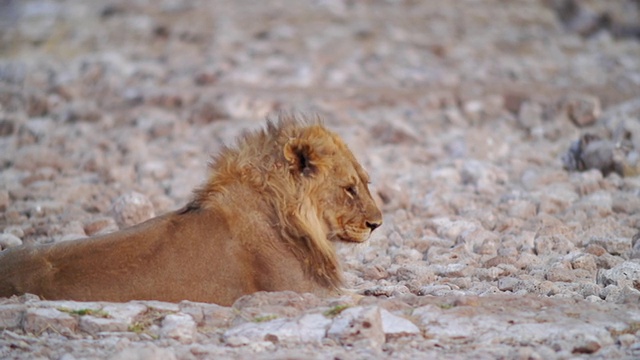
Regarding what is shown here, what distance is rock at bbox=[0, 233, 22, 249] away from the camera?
6.81 metres

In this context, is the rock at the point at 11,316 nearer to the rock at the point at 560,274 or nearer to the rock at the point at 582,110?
the rock at the point at 560,274

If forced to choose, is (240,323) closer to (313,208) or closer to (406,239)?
(313,208)

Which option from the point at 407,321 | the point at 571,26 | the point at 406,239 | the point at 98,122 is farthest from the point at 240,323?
the point at 571,26

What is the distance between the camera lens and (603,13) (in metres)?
17.1

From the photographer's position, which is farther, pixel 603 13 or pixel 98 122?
pixel 603 13

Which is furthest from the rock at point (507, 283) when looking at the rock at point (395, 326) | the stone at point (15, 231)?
the stone at point (15, 231)

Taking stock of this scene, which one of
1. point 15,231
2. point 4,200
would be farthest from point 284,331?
point 4,200

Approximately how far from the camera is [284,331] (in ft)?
15.5

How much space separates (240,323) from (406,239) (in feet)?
8.22

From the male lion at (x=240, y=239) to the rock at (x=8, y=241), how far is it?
148cm

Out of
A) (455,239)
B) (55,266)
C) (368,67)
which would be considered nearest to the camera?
(55,266)

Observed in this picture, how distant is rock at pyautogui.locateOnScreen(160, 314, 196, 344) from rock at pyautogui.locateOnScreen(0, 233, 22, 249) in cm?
234

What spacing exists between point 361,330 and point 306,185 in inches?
48.9

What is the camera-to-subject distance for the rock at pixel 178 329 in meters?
4.75
